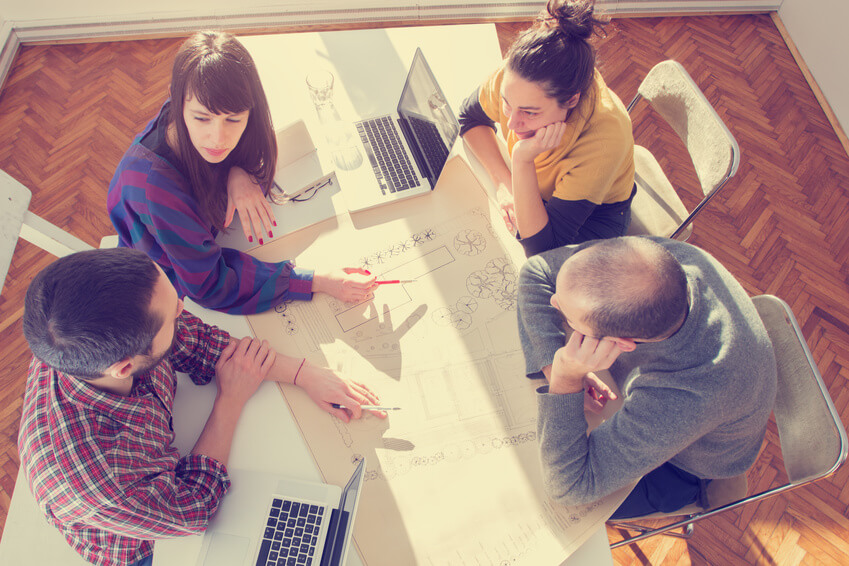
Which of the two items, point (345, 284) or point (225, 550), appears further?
point (345, 284)

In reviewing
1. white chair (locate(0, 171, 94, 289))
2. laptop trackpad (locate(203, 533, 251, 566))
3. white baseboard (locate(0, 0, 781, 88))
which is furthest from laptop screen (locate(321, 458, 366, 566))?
white baseboard (locate(0, 0, 781, 88))

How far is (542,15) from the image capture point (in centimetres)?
123

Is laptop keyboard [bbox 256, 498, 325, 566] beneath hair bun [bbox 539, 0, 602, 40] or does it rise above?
beneath

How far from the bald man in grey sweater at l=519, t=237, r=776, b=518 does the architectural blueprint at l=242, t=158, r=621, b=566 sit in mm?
100

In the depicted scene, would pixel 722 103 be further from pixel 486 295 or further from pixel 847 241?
pixel 486 295

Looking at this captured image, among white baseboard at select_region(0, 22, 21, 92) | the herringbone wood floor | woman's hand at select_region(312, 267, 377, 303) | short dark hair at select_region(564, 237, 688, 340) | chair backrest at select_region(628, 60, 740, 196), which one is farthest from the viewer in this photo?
white baseboard at select_region(0, 22, 21, 92)

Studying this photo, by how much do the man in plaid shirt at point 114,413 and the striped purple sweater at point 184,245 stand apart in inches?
5.8

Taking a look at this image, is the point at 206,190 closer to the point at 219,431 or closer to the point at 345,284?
the point at 345,284

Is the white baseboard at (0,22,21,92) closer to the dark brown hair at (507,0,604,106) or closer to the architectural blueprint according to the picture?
the architectural blueprint

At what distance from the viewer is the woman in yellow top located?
1.19m

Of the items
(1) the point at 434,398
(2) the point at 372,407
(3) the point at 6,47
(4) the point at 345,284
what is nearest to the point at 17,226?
(4) the point at 345,284

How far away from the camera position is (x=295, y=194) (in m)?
1.46

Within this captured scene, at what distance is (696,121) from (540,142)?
1.83ft

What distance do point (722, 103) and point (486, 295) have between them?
85.3 inches
